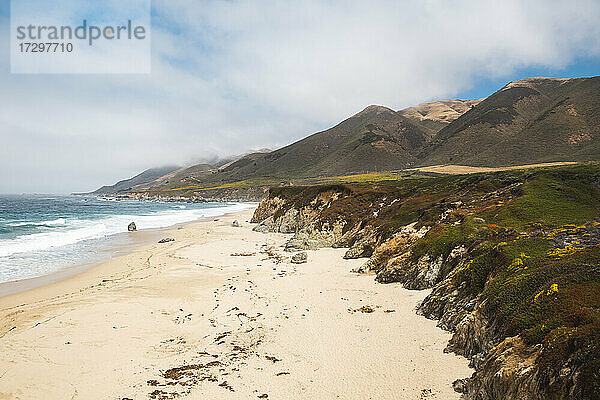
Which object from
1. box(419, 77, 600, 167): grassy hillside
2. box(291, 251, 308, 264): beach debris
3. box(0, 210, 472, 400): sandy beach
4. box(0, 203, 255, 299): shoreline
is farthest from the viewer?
box(419, 77, 600, 167): grassy hillside

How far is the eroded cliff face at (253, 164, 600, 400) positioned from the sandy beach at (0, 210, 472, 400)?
3.63 feet

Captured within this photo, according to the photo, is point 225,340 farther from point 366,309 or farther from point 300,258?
point 300,258

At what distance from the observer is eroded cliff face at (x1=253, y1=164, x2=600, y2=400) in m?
5.64

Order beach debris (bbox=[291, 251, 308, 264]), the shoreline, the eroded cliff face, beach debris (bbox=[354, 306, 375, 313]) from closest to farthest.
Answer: the eroded cliff face, beach debris (bbox=[354, 306, 375, 313]), the shoreline, beach debris (bbox=[291, 251, 308, 264])

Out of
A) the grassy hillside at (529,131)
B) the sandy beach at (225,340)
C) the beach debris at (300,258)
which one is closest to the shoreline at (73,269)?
the sandy beach at (225,340)

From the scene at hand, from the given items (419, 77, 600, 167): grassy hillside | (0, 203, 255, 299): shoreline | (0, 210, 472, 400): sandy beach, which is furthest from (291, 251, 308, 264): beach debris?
(419, 77, 600, 167): grassy hillside

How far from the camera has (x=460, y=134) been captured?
17175 cm

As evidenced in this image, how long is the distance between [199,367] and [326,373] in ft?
12.9

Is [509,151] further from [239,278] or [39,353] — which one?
[39,353]

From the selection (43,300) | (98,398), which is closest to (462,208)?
(98,398)

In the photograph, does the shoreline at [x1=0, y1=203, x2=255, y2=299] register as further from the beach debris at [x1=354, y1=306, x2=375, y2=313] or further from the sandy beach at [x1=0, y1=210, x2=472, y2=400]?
the beach debris at [x1=354, y1=306, x2=375, y2=313]

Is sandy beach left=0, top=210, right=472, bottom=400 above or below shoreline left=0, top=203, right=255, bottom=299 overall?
above

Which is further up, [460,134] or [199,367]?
[460,134]

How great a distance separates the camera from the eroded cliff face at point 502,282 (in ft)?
18.5
